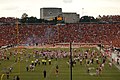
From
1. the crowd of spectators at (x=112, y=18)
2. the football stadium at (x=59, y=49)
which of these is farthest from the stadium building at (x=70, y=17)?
the crowd of spectators at (x=112, y=18)

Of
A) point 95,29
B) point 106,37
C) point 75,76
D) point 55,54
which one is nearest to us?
point 75,76

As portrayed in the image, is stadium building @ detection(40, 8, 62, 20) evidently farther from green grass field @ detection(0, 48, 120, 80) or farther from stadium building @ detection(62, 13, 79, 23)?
green grass field @ detection(0, 48, 120, 80)

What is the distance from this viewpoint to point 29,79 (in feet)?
109

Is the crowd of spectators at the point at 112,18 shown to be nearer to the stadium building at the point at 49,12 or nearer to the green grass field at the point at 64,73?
the stadium building at the point at 49,12

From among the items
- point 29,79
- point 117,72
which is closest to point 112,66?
point 117,72

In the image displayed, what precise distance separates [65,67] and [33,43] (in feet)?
159

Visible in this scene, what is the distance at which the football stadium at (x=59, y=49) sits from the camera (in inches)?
1438

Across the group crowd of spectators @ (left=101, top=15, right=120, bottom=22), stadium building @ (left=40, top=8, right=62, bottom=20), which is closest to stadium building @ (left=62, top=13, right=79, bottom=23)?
stadium building @ (left=40, top=8, right=62, bottom=20)

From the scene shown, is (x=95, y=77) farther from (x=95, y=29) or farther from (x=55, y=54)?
(x=95, y=29)

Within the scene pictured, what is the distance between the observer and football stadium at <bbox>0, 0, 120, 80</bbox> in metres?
36.5

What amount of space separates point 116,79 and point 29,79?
7.47m

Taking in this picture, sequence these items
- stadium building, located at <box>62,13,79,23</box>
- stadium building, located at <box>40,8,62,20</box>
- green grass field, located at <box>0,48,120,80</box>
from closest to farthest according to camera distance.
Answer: green grass field, located at <box>0,48,120,80</box> < stadium building, located at <box>62,13,79,23</box> < stadium building, located at <box>40,8,62,20</box>

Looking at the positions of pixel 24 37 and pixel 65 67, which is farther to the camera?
pixel 24 37

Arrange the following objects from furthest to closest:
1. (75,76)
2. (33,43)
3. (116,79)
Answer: (33,43) < (75,76) < (116,79)
